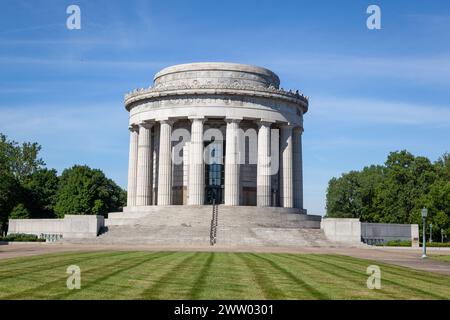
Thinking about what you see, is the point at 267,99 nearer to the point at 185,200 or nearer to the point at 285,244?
the point at 185,200

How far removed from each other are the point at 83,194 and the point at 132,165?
56.9ft

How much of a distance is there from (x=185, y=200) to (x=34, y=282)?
69.0 metres

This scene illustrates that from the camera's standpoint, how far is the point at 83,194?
4245 inches

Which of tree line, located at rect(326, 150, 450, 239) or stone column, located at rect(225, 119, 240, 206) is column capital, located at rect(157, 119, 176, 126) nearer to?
stone column, located at rect(225, 119, 240, 206)

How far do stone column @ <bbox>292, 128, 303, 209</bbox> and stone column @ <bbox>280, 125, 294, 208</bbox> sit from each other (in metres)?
3.82

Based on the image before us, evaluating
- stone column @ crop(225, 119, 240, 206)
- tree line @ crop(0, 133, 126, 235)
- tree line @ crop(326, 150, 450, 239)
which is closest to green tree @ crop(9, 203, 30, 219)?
tree line @ crop(0, 133, 126, 235)

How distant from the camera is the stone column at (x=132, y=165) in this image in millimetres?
94375

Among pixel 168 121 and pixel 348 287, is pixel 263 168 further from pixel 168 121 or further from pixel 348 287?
pixel 348 287

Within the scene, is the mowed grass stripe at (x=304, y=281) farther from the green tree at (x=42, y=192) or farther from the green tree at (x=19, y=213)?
the green tree at (x=42, y=192)

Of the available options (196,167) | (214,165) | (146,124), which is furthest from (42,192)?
(196,167)

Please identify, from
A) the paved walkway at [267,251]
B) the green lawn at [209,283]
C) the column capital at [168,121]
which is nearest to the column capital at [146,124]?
the column capital at [168,121]

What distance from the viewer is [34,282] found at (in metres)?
21.7

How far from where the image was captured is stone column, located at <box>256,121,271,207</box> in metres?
86.1
